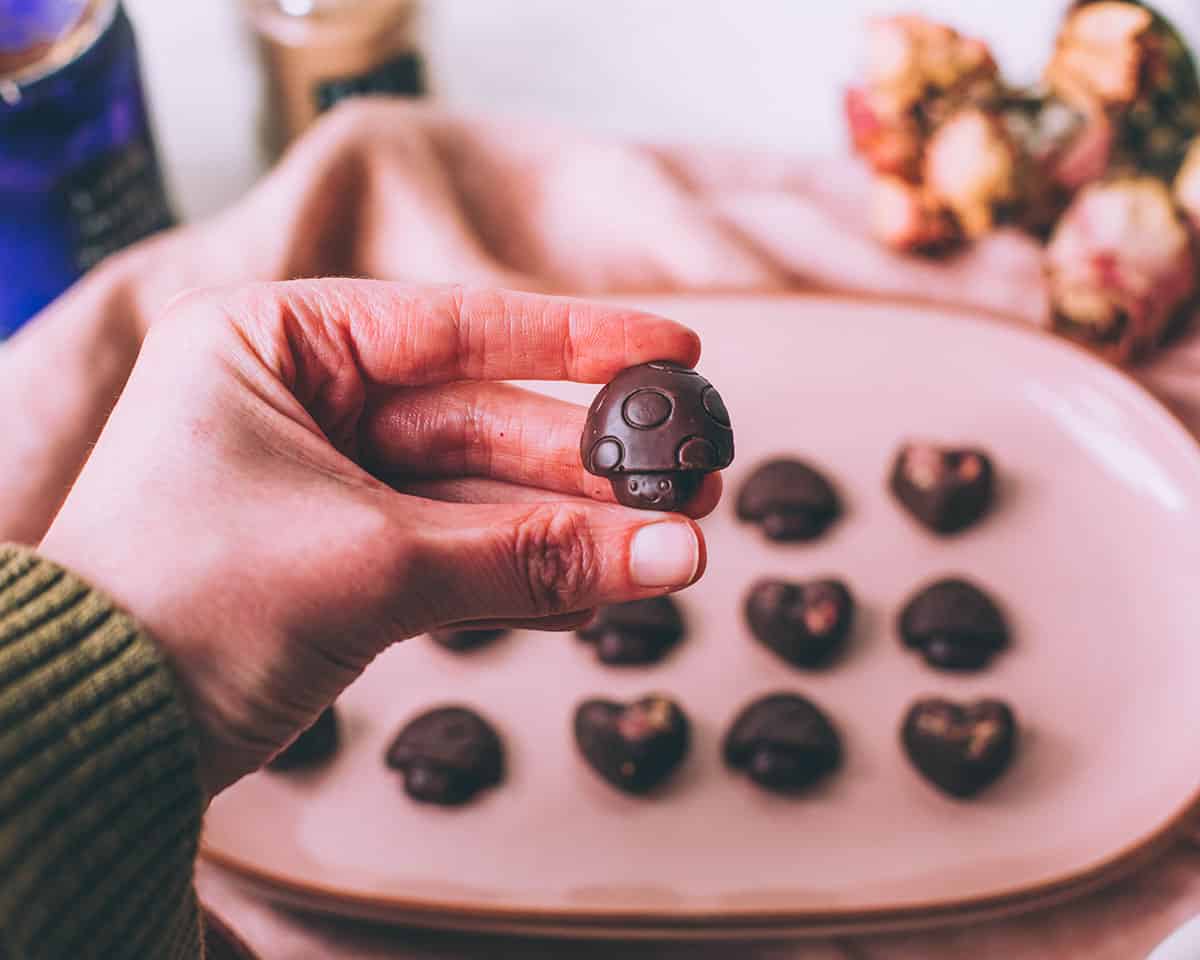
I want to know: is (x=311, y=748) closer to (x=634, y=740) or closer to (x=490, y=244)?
(x=634, y=740)

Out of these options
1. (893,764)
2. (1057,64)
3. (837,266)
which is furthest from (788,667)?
(1057,64)

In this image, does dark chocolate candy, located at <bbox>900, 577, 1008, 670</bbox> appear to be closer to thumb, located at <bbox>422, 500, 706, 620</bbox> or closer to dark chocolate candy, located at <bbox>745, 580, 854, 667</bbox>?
dark chocolate candy, located at <bbox>745, 580, 854, 667</bbox>

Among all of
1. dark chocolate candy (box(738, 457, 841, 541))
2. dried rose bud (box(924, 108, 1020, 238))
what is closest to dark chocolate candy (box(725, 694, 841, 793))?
Result: dark chocolate candy (box(738, 457, 841, 541))

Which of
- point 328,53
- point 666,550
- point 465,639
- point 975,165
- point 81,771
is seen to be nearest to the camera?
point 81,771

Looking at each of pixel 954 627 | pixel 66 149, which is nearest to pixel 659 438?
pixel 954 627

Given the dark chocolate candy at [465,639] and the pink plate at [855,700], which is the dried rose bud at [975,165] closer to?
the pink plate at [855,700]

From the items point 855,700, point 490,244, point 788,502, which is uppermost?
point 490,244

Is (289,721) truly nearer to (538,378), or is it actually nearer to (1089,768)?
(538,378)
